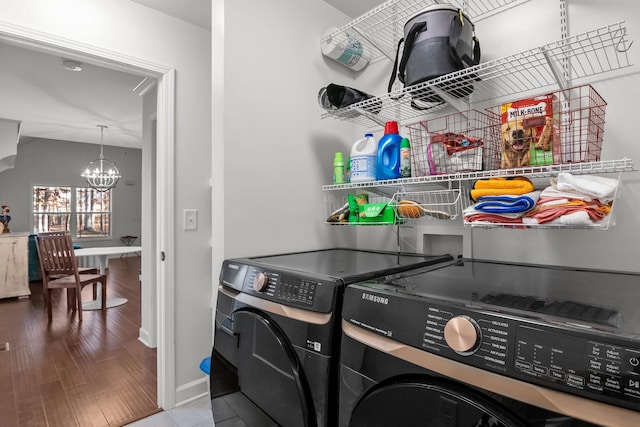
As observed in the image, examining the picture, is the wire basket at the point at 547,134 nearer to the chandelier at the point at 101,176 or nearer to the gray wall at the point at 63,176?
the chandelier at the point at 101,176

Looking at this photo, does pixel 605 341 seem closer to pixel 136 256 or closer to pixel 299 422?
pixel 299 422

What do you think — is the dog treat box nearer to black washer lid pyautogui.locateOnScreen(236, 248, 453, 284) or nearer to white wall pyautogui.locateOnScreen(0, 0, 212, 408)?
black washer lid pyautogui.locateOnScreen(236, 248, 453, 284)

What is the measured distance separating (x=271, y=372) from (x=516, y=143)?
1081 millimetres

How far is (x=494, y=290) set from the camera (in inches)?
34.5

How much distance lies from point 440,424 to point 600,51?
1377 mm

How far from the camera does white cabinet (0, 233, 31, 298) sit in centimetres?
455

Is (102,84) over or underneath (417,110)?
over

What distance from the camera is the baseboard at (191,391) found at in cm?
210

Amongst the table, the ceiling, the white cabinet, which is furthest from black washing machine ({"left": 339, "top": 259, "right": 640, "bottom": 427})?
the white cabinet

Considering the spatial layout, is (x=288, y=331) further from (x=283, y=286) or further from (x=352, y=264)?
(x=352, y=264)

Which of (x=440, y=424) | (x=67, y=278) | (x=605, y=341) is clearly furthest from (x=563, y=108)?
(x=67, y=278)

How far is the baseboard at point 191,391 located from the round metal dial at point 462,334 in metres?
2.00

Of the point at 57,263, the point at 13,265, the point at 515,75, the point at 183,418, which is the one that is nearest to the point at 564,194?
the point at 515,75

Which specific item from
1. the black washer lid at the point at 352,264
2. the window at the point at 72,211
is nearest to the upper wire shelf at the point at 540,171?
the black washer lid at the point at 352,264
